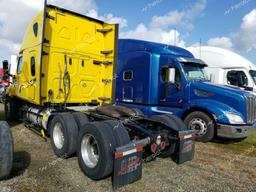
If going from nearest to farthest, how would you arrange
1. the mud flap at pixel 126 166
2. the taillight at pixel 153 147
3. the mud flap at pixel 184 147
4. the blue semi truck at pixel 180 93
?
1. the mud flap at pixel 126 166
2. the taillight at pixel 153 147
3. the mud flap at pixel 184 147
4. the blue semi truck at pixel 180 93

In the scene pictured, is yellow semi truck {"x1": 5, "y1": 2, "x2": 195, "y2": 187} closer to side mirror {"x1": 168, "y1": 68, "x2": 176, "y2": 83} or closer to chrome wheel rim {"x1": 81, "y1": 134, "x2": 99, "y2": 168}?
chrome wheel rim {"x1": 81, "y1": 134, "x2": 99, "y2": 168}

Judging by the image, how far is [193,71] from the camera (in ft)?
26.0

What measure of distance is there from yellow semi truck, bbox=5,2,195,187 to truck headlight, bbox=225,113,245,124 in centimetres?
189

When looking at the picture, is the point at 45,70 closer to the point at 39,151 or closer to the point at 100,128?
the point at 39,151

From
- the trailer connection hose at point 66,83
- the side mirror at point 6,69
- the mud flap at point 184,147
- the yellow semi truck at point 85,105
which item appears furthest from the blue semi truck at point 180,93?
the side mirror at point 6,69

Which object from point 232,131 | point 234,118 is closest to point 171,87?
point 234,118

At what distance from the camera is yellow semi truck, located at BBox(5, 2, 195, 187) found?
3.94 m

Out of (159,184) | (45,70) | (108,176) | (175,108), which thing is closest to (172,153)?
(159,184)

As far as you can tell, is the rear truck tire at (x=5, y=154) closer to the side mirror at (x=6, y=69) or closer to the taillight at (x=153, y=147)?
the taillight at (x=153, y=147)

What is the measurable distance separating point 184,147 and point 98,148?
1865 mm

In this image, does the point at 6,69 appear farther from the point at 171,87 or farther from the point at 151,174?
the point at 151,174

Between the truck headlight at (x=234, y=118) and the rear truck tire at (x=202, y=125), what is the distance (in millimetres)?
481

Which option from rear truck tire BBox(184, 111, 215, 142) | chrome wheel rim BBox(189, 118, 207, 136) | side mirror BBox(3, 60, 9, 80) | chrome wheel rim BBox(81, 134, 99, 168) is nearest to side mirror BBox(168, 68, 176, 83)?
rear truck tire BBox(184, 111, 215, 142)

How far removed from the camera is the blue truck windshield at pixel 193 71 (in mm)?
7731
